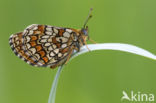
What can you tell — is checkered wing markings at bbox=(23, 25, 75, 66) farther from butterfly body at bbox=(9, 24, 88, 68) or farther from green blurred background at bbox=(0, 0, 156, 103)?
green blurred background at bbox=(0, 0, 156, 103)

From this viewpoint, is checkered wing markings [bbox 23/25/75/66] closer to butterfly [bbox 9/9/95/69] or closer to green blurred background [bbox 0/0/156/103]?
butterfly [bbox 9/9/95/69]

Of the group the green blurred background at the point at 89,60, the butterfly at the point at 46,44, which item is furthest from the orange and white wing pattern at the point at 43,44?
the green blurred background at the point at 89,60

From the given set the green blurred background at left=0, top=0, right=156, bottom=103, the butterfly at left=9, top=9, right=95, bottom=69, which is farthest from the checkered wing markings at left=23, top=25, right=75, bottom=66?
the green blurred background at left=0, top=0, right=156, bottom=103

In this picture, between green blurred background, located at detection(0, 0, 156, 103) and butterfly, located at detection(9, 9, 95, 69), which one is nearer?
butterfly, located at detection(9, 9, 95, 69)

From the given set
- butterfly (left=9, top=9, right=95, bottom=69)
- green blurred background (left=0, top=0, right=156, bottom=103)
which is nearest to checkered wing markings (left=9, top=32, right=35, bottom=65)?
butterfly (left=9, top=9, right=95, bottom=69)

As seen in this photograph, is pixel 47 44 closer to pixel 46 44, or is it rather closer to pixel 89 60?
pixel 46 44

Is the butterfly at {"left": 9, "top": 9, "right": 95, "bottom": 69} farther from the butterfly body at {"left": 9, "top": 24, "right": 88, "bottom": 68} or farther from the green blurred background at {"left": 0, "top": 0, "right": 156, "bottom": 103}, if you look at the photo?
the green blurred background at {"left": 0, "top": 0, "right": 156, "bottom": 103}

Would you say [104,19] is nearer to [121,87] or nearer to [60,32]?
[121,87]

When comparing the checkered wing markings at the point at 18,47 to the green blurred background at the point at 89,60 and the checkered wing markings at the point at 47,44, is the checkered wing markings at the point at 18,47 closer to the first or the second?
the checkered wing markings at the point at 47,44

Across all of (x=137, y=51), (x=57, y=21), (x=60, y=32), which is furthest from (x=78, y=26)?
(x=137, y=51)
